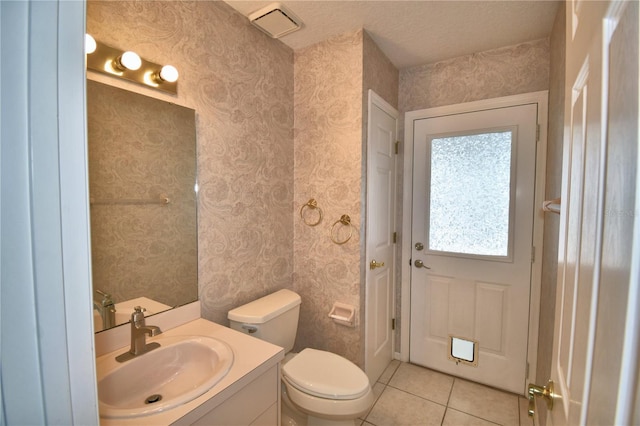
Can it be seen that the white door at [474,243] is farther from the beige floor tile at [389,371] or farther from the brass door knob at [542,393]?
the brass door knob at [542,393]

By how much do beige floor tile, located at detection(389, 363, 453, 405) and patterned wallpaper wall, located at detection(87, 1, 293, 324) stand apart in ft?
3.79

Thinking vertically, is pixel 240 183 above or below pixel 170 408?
above

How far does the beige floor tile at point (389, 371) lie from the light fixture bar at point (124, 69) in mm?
2297

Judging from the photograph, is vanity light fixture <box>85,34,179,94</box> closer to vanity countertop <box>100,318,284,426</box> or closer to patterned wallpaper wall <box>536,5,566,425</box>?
vanity countertop <box>100,318,284,426</box>

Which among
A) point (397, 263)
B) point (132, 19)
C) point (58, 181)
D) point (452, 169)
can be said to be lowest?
point (397, 263)

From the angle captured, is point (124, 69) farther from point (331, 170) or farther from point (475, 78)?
→ point (475, 78)

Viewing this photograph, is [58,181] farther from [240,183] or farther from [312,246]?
[312,246]

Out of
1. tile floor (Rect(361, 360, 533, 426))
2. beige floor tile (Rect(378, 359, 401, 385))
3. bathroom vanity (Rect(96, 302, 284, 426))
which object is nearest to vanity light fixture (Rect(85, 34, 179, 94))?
bathroom vanity (Rect(96, 302, 284, 426))

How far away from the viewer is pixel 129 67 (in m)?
1.12

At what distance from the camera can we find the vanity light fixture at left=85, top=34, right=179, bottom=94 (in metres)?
1.04

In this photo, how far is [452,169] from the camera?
6.98 ft

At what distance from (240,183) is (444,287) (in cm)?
169

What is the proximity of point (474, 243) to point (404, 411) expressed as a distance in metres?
1.23

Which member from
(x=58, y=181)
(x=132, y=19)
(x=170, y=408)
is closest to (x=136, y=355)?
(x=170, y=408)
